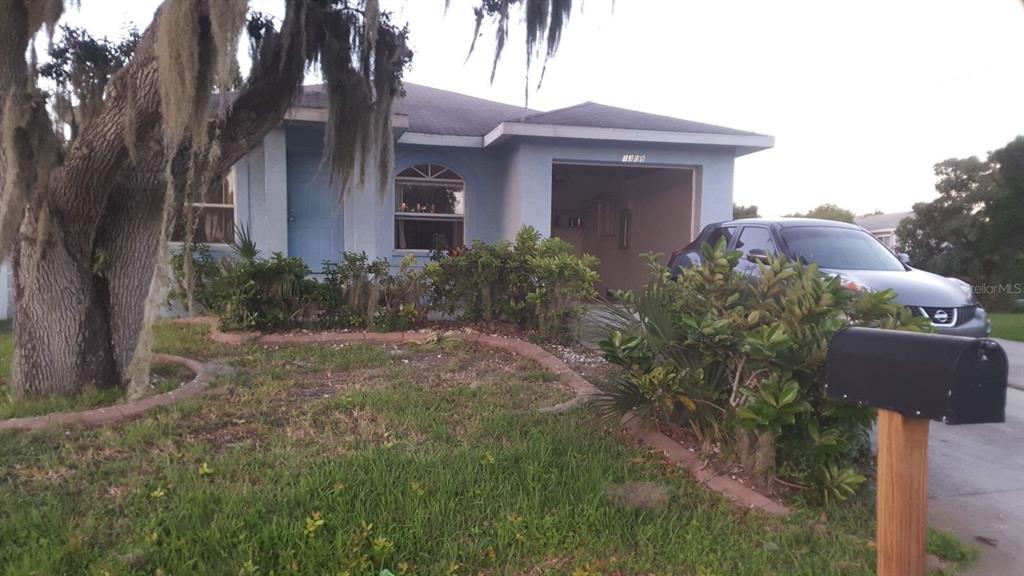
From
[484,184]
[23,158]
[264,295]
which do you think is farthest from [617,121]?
[23,158]

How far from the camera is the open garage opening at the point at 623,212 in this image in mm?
13492

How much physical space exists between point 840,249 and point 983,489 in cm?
408

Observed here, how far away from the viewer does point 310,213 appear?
39.0 feet

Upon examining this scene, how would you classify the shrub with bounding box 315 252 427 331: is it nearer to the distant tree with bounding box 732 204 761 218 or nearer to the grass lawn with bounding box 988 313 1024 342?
the grass lawn with bounding box 988 313 1024 342

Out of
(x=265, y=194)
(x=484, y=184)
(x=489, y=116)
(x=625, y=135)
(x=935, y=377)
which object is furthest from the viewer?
(x=489, y=116)

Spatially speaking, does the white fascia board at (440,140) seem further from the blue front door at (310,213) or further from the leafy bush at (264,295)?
the leafy bush at (264,295)

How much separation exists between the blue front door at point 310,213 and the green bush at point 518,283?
13.9ft

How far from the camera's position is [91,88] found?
19.9 ft

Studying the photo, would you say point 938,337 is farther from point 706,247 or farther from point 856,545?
point 706,247

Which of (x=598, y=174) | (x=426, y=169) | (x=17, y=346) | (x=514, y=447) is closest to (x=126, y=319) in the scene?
(x=17, y=346)

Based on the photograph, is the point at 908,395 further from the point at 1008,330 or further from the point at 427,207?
the point at 1008,330

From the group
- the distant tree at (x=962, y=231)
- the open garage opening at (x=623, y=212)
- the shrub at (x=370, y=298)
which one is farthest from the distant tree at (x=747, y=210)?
the shrub at (x=370, y=298)

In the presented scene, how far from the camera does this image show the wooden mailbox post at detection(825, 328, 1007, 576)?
195 cm

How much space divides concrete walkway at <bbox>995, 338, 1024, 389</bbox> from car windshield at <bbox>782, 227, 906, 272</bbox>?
1489mm
